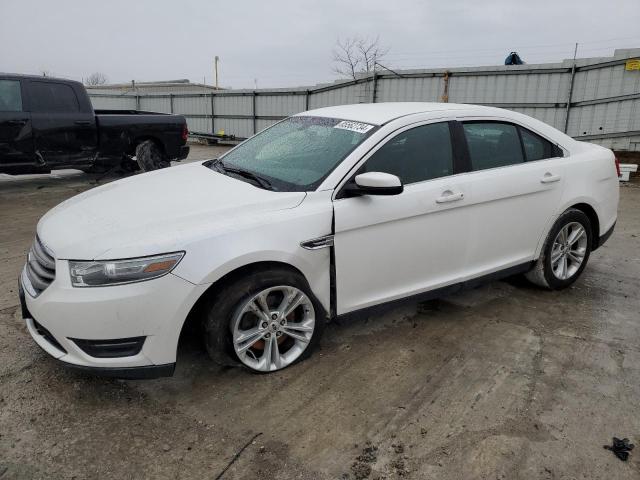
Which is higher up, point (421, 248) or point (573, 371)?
point (421, 248)

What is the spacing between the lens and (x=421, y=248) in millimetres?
3471

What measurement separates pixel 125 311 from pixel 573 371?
2.66 meters

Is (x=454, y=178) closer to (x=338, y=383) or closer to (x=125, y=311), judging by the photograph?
(x=338, y=383)

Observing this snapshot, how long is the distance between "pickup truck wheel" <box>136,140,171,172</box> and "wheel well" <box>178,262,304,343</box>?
7.17 meters

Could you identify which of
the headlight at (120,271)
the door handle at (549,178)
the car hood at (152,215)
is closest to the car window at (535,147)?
the door handle at (549,178)

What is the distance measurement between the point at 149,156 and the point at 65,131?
1.57 metres

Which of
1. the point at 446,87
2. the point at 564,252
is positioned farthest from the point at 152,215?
the point at 446,87

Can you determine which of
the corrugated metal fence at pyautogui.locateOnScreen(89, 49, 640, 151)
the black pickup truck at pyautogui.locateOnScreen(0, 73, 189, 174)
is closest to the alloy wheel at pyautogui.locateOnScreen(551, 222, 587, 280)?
the black pickup truck at pyautogui.locateOnScreen(0, 73, 189, 174)

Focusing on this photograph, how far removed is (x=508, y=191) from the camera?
3.84 metres

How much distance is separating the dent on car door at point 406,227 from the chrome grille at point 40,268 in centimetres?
159

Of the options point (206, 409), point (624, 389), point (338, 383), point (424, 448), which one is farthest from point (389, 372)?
point (624, 389)

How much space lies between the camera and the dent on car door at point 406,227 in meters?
3.19

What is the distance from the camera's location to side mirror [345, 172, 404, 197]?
302 cm

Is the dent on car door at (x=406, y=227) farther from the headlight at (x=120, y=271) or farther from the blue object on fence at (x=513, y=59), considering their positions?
the blue object on fence at (x=513, y=59)
